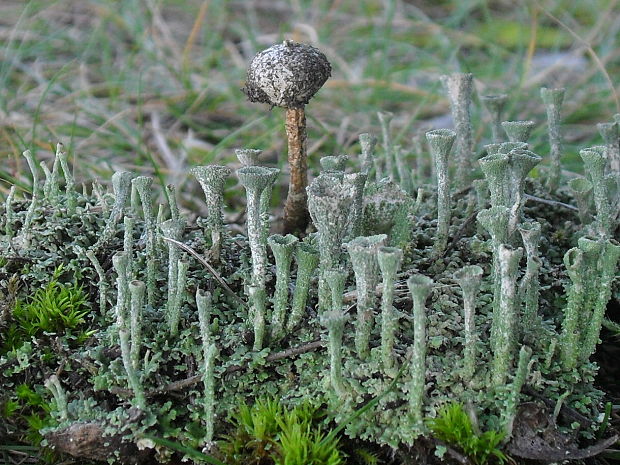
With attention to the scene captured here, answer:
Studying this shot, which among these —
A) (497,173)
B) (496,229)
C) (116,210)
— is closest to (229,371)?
(116,210)

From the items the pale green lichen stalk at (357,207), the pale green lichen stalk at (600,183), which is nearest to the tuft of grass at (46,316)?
the pale green lichen stalk at (357,207)

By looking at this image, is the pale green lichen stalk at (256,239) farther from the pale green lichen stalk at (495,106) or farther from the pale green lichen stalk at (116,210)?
the pale green lichen stalk at (495,106)

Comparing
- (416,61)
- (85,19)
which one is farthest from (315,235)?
(85,19)

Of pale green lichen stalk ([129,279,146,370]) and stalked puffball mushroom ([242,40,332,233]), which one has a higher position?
stalked puffball mushroom ([242,40,332,233])

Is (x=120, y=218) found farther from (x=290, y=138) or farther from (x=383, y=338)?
(x=383, y=338)

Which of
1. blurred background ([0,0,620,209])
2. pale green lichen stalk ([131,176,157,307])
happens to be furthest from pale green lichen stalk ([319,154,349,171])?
blurred background ([0,0,620,209])

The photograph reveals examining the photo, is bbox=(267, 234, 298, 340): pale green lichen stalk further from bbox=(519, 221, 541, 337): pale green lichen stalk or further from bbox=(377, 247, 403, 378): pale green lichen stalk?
bbox=(519, 221, 541, 337): pale green lichen stalk
